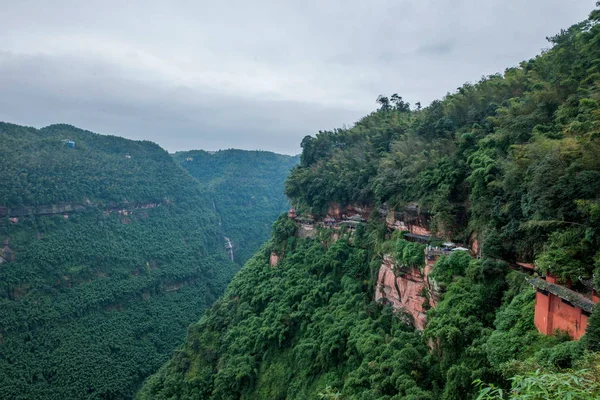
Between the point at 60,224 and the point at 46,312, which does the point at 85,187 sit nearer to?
the point at 60,224

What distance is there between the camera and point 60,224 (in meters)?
49.3

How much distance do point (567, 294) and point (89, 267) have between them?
48.1 meters

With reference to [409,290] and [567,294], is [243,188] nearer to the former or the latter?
[409,290]

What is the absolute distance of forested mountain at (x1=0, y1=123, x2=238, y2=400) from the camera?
3578cm

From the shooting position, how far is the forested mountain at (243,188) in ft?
270

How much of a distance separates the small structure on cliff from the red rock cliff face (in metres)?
5.68

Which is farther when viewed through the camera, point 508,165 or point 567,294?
point 508,165

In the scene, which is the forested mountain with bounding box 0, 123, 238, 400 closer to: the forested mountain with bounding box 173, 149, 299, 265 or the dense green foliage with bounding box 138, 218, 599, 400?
the dense green foliage with bounding box 138, 218, 599, 400

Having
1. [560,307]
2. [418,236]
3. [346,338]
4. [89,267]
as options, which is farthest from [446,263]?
[89,267]

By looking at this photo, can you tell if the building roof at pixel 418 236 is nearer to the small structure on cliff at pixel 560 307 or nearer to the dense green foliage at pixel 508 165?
the dense green foliage at pixel 508 165

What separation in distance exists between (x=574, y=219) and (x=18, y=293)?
4571 centimetres

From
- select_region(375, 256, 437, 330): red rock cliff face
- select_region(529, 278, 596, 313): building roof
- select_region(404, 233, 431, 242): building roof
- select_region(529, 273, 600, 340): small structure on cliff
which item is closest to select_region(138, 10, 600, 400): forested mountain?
select_region(529, 273, 600, 340): small structure on cliff

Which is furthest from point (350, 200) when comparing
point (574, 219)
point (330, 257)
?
point (574, 219)

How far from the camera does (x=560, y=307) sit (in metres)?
11.2
